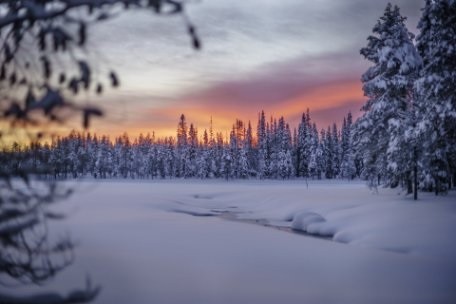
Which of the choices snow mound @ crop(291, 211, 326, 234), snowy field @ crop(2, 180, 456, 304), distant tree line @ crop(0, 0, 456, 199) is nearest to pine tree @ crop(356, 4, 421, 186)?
distant tree line @ crop(0, 0, 456, 199)

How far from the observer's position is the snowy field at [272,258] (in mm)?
9125

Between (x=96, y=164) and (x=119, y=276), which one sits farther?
(x=96, y=164)

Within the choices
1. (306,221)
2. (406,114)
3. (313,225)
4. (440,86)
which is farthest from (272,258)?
(406,114)

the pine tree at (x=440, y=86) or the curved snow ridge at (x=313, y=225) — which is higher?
the pine tree at (x=440, y=86)

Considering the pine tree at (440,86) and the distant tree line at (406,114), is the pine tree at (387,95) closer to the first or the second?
the distant tree line at (406,114)

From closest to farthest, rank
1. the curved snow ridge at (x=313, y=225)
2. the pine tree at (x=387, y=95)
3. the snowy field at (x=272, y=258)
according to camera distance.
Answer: the snowy field at (x=272, y=258), the curved snow ridge at (x=313, y=225), the pine tree at (x=387, y=95)

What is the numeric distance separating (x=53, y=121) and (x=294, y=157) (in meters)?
Result: 111

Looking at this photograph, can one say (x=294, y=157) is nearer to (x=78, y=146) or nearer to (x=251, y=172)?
(x=251, y=172)

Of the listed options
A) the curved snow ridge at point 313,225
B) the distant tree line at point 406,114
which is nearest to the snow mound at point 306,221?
the curved snow ridge at point 313,225

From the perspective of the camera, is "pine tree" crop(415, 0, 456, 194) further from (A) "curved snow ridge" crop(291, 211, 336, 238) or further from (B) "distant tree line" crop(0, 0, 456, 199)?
(A) "curved snow ridge" crop(291, 211, 336, 238)

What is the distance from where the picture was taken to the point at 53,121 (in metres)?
2.80

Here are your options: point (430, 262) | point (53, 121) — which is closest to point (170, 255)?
point (430, 262)

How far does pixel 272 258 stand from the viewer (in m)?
12.8

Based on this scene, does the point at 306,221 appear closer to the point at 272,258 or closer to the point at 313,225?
the point at 313,225
